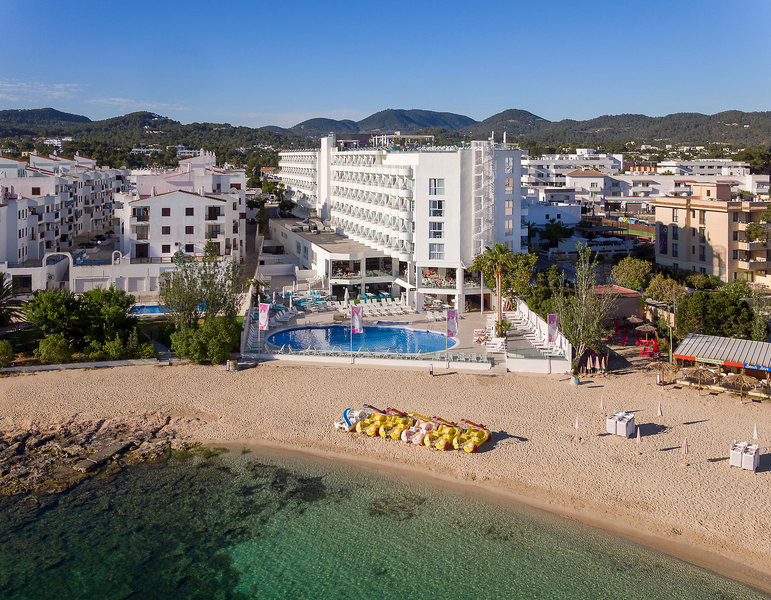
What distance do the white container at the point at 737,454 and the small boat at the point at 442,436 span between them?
32.0ft

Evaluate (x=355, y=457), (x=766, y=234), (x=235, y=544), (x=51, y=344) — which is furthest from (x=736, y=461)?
(x=766, y=234)

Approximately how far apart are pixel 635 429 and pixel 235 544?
16.1 m

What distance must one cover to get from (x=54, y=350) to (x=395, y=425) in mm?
18767

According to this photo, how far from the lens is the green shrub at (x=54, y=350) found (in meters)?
37.1

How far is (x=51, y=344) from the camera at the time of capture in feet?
122

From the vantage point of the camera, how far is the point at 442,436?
93.6ft

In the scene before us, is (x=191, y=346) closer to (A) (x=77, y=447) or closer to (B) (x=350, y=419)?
(A) (x=77, y=447)

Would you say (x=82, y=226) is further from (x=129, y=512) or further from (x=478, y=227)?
(x=129, y=512)

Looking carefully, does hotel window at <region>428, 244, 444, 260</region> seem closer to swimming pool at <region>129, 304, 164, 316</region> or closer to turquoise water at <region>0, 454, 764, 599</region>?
swimming pool at <region>129, 304, 164, 316</region>

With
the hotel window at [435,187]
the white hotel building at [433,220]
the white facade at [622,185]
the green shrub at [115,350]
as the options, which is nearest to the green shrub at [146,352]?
the green shrub at [115,350]

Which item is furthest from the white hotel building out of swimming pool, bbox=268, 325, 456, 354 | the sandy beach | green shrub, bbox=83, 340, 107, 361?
green shrub, bbox=83, 340, 107, 361

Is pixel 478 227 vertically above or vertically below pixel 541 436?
above

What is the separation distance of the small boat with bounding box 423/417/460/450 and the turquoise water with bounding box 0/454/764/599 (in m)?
2.85

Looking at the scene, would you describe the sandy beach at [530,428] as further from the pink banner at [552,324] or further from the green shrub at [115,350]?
the pink banner at [552,324]
